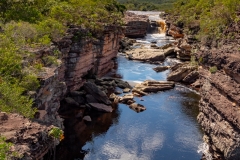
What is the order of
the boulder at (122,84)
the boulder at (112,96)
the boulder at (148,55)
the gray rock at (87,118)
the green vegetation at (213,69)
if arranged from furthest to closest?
the boulder at (148,55) → the boulder at (122,84) → the boulder at (112,96) → the gray rock at (87,118) → the green vegetation at (213,69)

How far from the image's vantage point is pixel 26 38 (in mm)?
20609

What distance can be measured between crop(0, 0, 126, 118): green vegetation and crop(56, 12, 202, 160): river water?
6.94 meters

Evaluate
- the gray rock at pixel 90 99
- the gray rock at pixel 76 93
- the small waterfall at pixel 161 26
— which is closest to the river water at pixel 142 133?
the gray rock at pixel 90 99

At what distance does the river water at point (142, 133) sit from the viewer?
20.8 metres

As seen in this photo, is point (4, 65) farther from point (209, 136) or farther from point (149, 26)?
point (149, 26)

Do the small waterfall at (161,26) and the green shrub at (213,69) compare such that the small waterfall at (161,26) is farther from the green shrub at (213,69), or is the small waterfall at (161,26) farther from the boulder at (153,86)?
the green shrub at (213,69)

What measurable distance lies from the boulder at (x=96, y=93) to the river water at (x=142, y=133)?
1.57m

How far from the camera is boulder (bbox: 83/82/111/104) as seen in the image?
2913cm

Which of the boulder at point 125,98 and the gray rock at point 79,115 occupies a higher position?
the boulder at point 125,98

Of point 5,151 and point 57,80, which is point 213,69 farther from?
point 5,151

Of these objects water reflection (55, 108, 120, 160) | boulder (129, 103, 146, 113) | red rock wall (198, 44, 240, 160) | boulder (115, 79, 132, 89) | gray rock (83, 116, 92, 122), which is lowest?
water reflection (55, 108, 120, 160)

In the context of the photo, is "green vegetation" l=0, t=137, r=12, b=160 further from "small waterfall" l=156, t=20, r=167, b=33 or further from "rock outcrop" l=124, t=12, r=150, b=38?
"small waterfall" l=156, t=20, r=167, b=33

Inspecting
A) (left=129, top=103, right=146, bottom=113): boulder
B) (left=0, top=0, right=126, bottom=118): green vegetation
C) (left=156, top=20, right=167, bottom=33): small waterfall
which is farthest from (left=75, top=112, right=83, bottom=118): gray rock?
(left=156, top=20, right=167, bottom=33): small waterfall

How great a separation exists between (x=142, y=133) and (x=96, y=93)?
7837 mm
